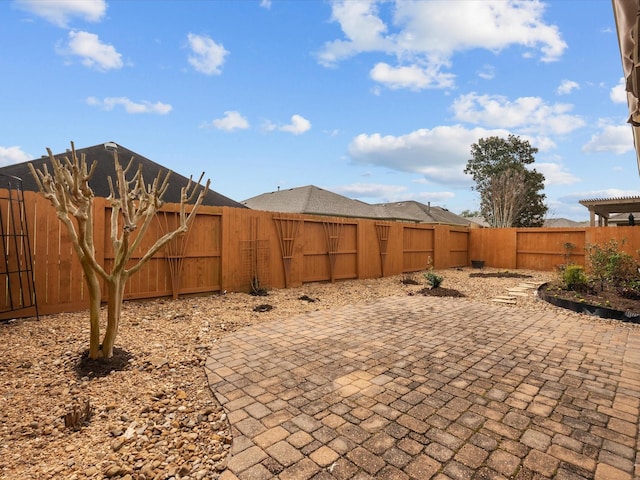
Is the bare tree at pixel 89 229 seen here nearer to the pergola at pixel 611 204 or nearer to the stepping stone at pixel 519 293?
the stepping stone at pixel 519 293

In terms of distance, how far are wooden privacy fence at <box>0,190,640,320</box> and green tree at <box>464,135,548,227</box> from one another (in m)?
9.94

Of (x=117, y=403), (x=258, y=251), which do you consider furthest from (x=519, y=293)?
(x=117, y=403)

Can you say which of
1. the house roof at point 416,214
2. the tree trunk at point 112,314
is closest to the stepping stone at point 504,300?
the tree trunk at point 112,314

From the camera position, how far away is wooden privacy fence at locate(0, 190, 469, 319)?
168 inches

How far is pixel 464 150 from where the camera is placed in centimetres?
2491

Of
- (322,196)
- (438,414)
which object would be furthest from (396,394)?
(322,196)

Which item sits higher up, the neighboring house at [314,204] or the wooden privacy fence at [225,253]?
the neighboring house at [314,204]

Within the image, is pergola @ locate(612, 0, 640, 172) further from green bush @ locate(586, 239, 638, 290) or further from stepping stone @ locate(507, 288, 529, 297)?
green bush @ locate(586, 239, 638, 290)

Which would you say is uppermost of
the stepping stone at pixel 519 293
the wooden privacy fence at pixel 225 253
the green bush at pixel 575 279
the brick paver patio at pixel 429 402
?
the wooden privacy fence at pixel 225 253

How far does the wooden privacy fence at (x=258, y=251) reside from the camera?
4.29 m

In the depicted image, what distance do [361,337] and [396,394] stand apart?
4.67 ft

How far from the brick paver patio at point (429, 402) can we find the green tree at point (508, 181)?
18889 mm

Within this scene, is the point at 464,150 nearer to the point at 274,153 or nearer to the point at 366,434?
the point at 274,153

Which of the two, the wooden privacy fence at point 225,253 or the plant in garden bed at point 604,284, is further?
the plant in garden bed at point 604,284
